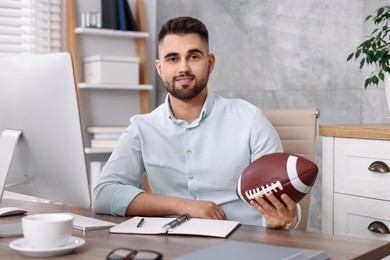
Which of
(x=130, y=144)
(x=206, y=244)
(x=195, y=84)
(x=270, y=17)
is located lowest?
(x=206, y=244)

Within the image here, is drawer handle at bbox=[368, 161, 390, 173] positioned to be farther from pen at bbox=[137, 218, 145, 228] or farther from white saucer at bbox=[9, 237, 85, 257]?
white saucer at bbox=[9, 237, 85, 257]

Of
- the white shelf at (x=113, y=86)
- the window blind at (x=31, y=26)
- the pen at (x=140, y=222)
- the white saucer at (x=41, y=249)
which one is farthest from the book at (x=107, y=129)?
the white saucer at (x=41, y=249)

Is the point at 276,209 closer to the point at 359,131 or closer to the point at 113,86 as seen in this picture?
the point at 359,131

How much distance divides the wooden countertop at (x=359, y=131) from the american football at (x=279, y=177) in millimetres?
840

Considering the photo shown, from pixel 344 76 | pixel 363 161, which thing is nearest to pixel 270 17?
pixel 344 76

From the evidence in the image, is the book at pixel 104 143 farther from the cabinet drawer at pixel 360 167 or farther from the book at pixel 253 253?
the book at pixel 253 253

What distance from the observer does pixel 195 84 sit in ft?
6.82

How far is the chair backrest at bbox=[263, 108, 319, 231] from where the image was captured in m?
2.29

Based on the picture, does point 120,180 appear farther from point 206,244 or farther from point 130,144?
point 206,244

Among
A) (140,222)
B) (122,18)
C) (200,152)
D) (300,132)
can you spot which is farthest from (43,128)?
(122,18)

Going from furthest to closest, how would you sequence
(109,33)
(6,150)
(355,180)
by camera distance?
(109,33)
(355,180)
(6,150)

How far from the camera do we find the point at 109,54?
421 centimetres

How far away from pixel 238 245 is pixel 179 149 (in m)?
0.84

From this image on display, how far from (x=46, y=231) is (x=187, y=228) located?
355 millimetres
